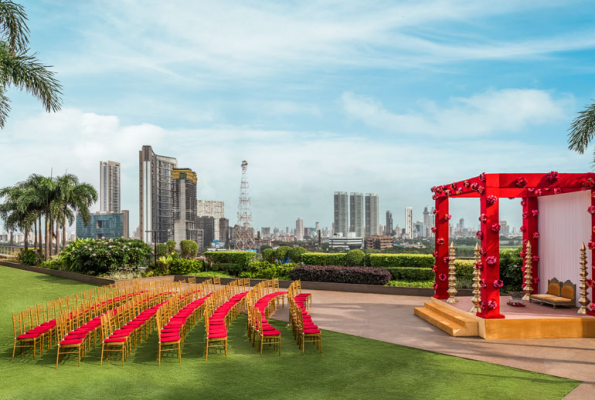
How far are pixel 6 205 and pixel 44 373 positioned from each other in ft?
93.8

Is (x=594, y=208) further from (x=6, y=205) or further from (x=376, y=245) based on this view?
(x=6, y=205)

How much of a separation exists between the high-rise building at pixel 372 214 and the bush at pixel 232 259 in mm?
33058

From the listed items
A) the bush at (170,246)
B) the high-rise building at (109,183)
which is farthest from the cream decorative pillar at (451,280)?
the high-rise building at (109,183)

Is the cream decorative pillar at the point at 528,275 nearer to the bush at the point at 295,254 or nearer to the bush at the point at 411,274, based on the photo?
the bush at the point at 411,274

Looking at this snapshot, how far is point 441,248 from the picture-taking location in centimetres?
1356

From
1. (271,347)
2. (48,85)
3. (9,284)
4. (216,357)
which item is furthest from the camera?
(9,284)

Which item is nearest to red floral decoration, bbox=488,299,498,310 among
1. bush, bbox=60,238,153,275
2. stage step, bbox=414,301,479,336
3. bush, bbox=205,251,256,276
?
stage step, bbox=414,301,479,336

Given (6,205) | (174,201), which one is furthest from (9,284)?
(174,201)

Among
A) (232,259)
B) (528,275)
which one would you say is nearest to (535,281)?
(528,275)

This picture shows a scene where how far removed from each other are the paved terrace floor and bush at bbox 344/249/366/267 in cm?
613

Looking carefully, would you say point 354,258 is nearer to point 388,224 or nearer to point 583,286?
point 583,286

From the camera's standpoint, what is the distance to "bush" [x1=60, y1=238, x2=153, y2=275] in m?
20.8

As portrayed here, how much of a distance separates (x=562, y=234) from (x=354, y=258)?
995 centimetres

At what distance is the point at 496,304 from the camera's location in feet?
33.9
